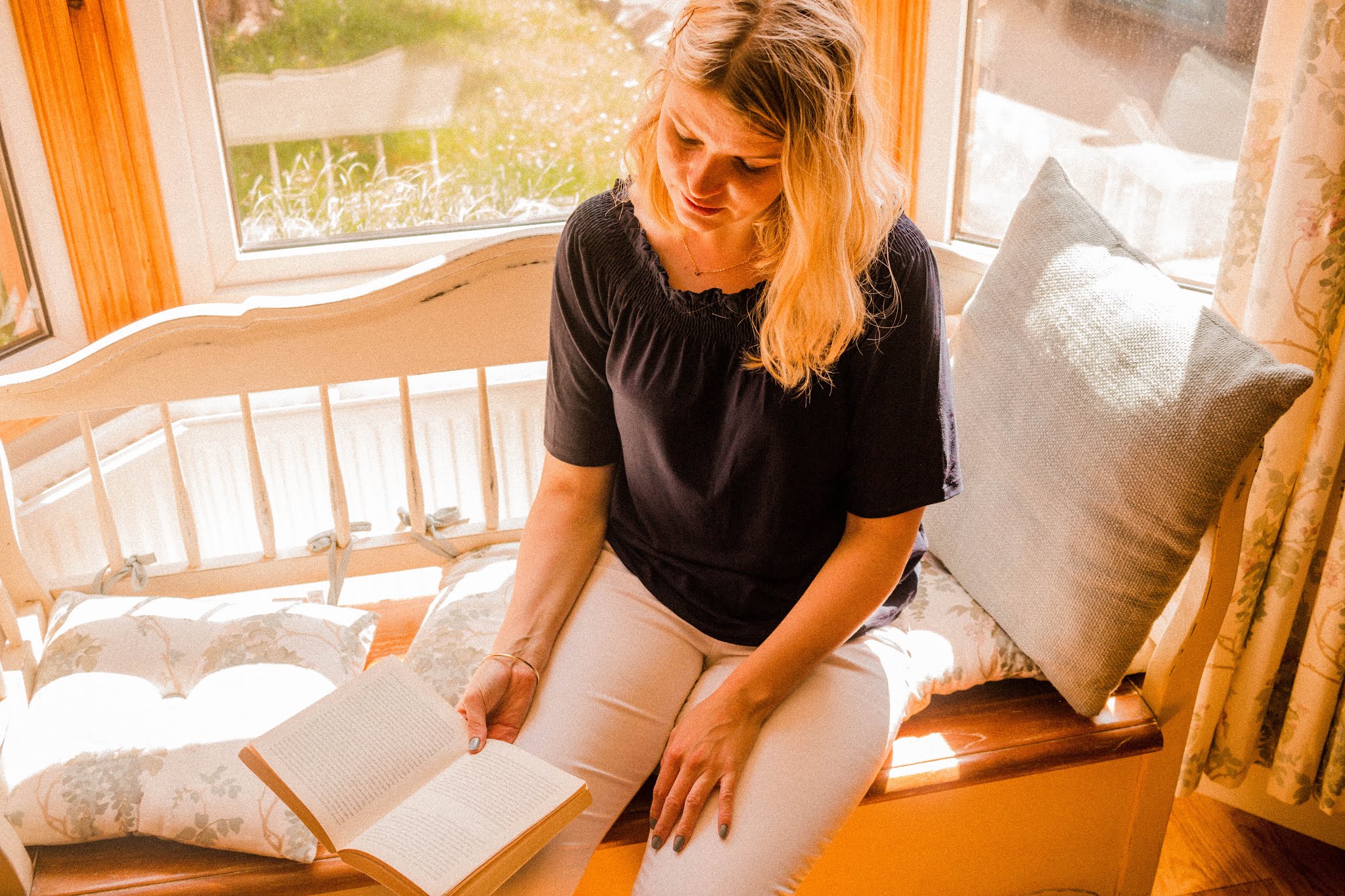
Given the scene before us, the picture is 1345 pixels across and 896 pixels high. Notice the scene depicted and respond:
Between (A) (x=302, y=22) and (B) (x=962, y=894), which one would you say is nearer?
(B) (x=962, y=894)

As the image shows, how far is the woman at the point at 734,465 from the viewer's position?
101 centimetres

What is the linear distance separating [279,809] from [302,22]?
1.35m

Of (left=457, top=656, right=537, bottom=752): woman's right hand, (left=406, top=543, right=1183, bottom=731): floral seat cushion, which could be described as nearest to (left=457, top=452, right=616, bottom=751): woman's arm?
(left=457, top=656, right=537, bottom=752): woman's right hand

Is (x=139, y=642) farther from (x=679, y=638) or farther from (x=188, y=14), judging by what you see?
(x=188, y=14)

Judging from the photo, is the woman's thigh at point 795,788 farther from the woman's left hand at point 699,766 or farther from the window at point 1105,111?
the window at point 1105,111

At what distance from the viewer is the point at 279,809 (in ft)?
3.74

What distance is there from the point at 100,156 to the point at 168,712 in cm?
101

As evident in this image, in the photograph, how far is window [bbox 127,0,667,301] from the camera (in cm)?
181

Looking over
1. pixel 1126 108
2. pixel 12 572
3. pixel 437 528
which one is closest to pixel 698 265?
pixel 437 528

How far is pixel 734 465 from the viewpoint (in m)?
1.16

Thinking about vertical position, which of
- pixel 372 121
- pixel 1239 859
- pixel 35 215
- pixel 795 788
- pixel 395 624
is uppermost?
pixel 372 121

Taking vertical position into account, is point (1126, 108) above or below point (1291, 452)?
above

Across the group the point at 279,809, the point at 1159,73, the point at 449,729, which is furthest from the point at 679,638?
the point at 1159,73

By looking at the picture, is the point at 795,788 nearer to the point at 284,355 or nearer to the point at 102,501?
the point at 284,355
